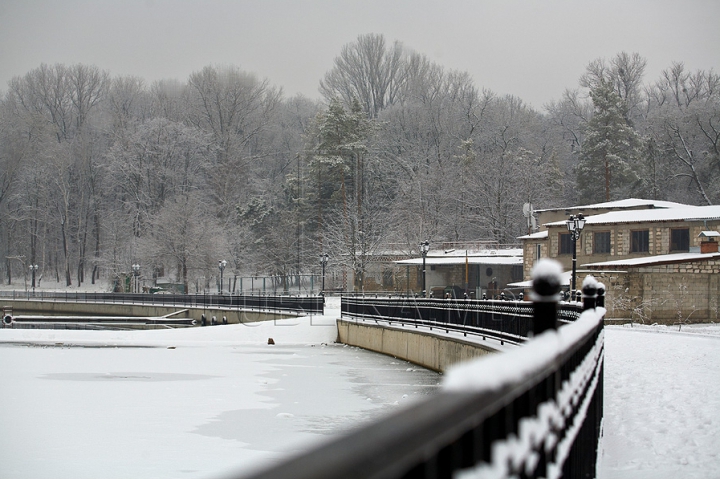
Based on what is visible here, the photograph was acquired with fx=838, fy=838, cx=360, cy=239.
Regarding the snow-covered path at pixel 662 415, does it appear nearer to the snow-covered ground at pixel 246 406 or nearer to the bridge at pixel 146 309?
the snow-covered ground at pixel 246 406

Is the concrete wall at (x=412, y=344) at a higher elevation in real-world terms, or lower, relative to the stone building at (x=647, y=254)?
lower

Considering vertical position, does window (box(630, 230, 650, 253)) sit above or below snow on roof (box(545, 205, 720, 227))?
below

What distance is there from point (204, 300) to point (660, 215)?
30.3 metres

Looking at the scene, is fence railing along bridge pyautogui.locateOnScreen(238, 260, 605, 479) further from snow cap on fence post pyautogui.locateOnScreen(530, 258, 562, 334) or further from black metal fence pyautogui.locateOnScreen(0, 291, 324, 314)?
black metal fence pyautogui.locateOnScreen(0, 291, 324, 314)

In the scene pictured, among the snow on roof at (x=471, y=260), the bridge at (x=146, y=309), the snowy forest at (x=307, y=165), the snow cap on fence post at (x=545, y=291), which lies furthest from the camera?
the snowy forest at (x=307, y=165)

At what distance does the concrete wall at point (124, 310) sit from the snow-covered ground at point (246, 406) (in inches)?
754

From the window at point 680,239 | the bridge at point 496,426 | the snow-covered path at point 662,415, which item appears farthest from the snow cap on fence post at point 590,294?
the window at point 680,239

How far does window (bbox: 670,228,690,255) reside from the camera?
47.8 metres

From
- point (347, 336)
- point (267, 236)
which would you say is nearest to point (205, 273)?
point (267, 236)

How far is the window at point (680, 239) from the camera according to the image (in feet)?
157

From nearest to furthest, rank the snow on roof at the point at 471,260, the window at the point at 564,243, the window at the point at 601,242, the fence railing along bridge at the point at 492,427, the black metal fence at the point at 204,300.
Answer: the fence railing along bridge at the point at 492,427
the black metal fence at the point at 204,300
the window at the point at 601,242
the window at the point at 564,243
the snow on roof at the point at 471,260

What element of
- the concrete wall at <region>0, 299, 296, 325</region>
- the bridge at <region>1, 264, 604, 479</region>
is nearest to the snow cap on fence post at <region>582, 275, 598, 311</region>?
the bridge at <region>1, 264, 604, 479</region>

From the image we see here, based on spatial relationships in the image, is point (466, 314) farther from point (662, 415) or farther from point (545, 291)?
Answer: point (545, 291)

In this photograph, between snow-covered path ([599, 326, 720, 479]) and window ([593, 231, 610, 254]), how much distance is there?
33.1 m
